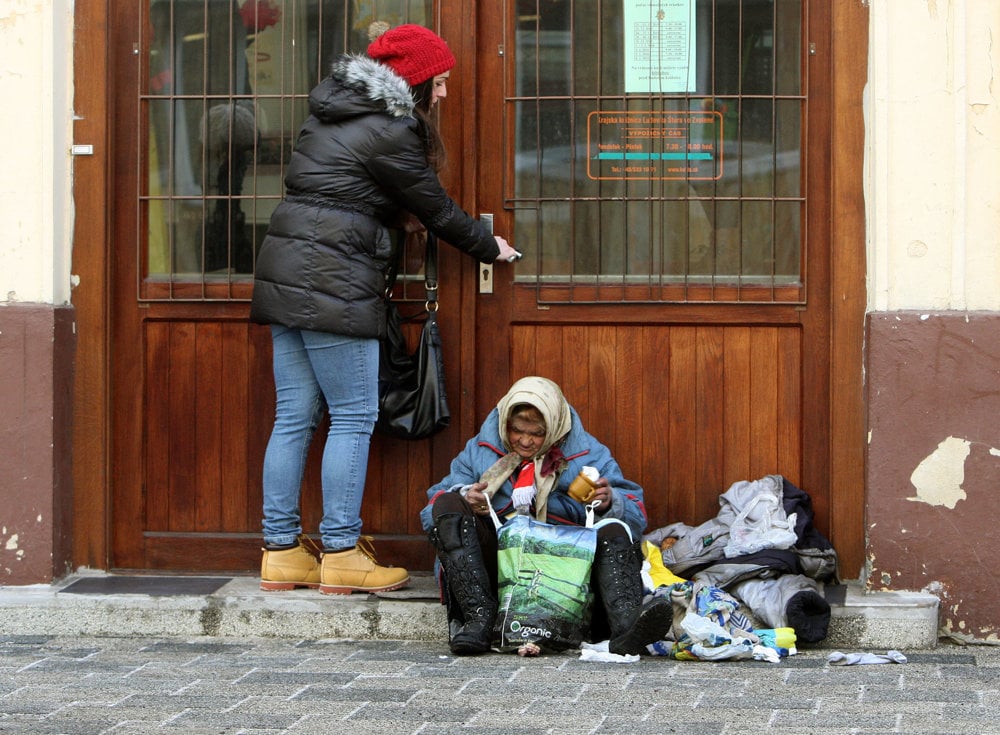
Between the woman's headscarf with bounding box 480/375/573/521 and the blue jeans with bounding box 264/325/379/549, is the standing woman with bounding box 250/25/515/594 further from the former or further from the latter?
the woman's headscarf with bounding box 480/375/573/521

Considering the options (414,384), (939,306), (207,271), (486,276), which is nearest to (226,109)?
(207,271)

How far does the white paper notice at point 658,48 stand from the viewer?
5.97 metres

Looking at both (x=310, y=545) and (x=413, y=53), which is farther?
(x=310, y=545)

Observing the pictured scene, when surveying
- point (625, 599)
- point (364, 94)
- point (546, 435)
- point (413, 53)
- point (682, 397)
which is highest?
point (413, 53)

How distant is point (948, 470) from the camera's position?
5.54m

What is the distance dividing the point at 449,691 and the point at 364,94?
84.8 inches

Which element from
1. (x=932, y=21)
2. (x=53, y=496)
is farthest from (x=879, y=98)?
(x=53, y=496)

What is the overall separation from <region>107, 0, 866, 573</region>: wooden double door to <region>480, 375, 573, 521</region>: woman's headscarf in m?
0.47

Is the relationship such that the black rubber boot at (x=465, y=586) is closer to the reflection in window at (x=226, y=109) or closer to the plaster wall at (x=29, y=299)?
the reflection in window at (x=226, y=109)

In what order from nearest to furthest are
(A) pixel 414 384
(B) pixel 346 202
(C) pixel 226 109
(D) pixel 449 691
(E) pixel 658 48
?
(D) pixel 449 691 → (B) pixel 346 202 → (A) pixel 414 384 → (E) pixel 658 48 → (C) pixel 226 109

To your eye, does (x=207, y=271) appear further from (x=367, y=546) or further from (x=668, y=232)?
(x=668, y=232)

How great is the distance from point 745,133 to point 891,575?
1.76m

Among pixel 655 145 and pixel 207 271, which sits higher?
pixel 655 145

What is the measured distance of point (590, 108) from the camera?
6000 millimetres
